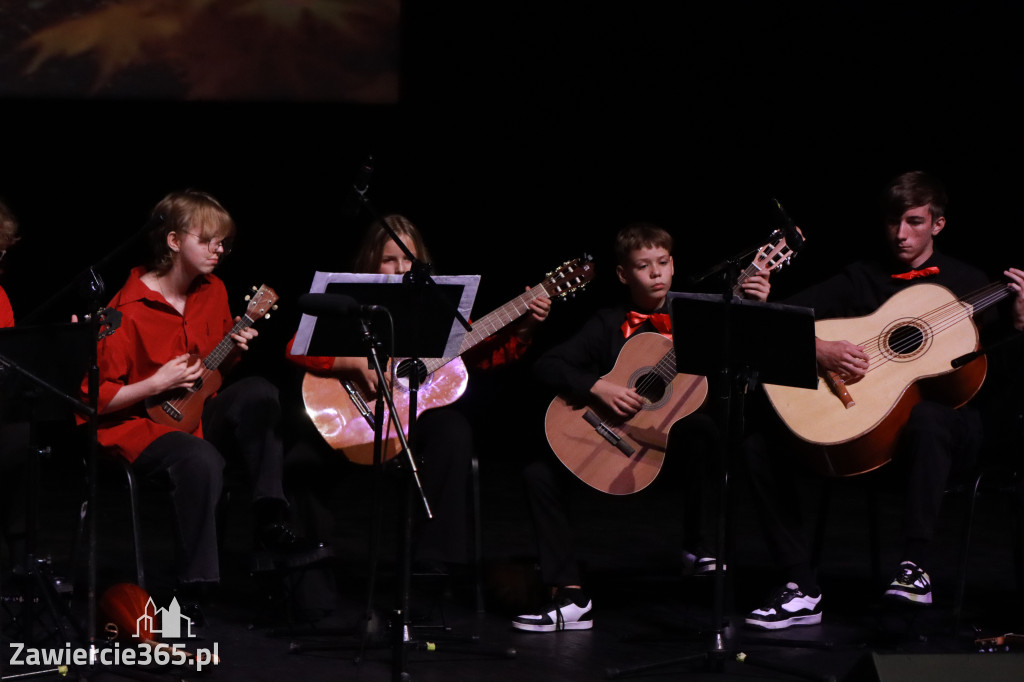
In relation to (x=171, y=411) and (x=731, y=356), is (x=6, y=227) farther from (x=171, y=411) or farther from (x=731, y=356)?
(x=731, y=356)

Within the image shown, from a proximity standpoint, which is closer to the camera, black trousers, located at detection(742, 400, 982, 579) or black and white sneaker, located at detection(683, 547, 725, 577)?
black trousers, located at detection(742, 400, 982, 579)

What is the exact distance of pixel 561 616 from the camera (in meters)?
4.27

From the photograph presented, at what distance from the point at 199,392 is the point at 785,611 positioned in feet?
7.28

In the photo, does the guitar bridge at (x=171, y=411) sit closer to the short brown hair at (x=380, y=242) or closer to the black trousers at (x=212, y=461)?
the black trousers at (x=212, y=461)

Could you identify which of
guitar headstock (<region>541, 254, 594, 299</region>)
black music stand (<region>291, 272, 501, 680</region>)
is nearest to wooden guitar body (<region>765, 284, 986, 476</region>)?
guitar headstock (<region>541, 254, 594, 299</region>)

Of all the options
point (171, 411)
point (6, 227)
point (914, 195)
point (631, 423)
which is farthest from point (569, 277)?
point (6, 227)

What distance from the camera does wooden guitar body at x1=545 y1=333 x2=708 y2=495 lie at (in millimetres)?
4383

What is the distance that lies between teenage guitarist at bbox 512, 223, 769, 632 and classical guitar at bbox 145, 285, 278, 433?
3.40 feet

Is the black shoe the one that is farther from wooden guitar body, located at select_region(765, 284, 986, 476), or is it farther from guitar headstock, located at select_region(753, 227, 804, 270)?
guitar headstock, located at select_region(753, 227, 804, 270)

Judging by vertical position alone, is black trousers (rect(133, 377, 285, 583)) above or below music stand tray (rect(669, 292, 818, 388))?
below

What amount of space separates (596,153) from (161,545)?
11.3 ft

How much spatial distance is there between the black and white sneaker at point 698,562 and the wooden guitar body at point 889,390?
0.77 metres

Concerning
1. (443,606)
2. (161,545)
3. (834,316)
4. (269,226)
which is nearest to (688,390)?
(834,316)

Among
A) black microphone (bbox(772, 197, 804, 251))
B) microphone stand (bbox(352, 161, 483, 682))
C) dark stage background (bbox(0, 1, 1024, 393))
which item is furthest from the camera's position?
dark stage background (bbox(0, 1, 1024, 393))
